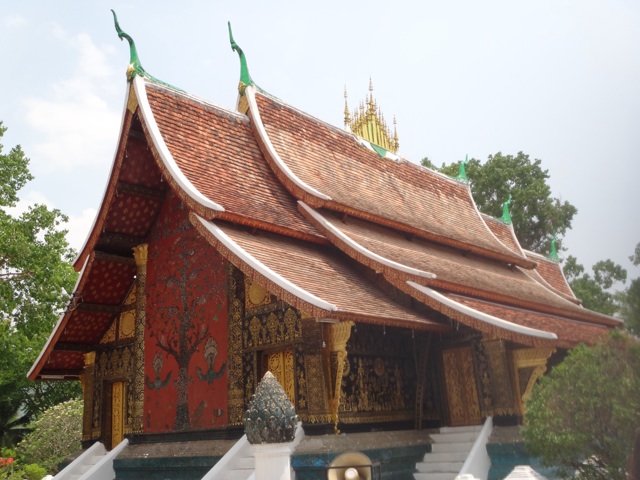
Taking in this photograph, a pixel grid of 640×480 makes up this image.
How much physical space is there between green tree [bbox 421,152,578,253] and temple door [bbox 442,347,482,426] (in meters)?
15.7

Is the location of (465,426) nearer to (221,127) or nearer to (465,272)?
(465,272)

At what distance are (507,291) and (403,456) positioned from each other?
3.21m

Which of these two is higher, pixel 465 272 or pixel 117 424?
pixel 465 272

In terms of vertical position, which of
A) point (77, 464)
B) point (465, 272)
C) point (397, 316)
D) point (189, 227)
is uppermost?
point (189, 227)

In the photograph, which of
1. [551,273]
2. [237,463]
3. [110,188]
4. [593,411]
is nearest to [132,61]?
[110,188]

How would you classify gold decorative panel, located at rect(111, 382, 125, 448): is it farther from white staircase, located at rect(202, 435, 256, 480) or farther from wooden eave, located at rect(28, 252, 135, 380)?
white staircase, located at rect(202, 435, 256, 480)

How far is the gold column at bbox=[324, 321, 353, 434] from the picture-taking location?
718cm

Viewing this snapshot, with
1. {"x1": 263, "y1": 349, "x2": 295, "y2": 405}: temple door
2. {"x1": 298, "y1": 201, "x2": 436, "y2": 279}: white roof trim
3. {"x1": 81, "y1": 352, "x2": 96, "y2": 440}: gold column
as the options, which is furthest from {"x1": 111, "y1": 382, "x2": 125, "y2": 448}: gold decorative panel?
{"x1": 298, "y1": 201, "x2": 436, "y2": 279}: white roof trim

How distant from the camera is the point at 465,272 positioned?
32.6 feet

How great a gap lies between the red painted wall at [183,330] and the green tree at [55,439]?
8.76m

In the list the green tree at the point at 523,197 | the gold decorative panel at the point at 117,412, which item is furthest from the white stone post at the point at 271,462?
the green tree at the point at 523,197

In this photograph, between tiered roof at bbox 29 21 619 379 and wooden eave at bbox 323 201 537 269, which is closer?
tiered roof at bbox 29 21 619 379

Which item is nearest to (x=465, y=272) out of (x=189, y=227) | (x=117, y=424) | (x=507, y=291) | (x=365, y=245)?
(x=507, y=291)

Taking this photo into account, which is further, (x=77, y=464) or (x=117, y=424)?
(x=117, y=424)
